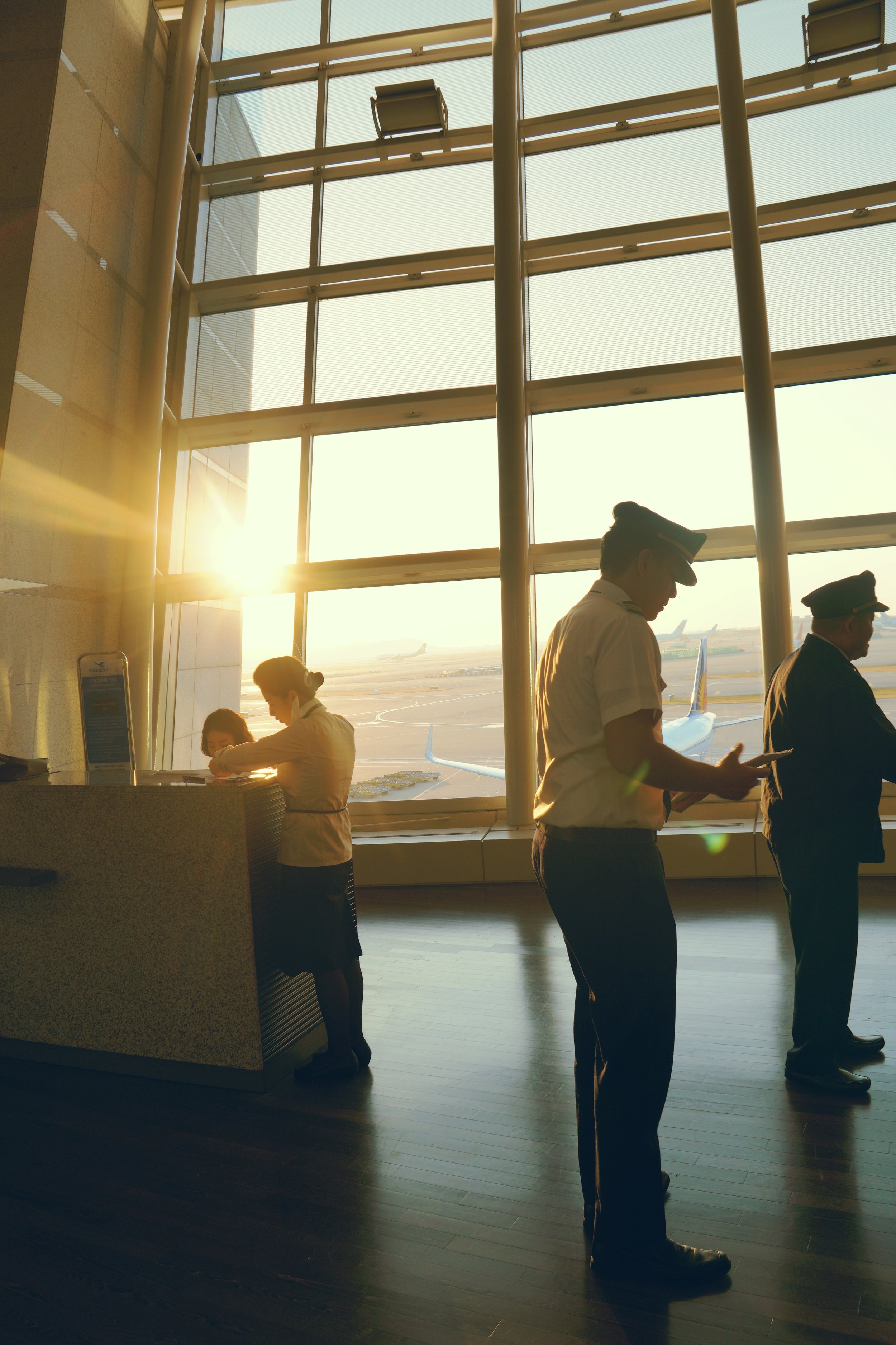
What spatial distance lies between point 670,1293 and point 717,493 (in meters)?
5.66

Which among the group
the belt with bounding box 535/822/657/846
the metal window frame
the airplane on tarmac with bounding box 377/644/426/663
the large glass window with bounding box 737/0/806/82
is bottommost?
the belt with bounding box 535/822/657/846

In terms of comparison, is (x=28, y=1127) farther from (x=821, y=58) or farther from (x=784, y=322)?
(x=821, y=58)

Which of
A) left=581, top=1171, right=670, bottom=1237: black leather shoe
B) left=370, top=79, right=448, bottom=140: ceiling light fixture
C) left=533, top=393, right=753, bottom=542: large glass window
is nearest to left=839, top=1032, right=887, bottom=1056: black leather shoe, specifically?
left=581, top=1171, right=670, bottom=1237: black leather shoe

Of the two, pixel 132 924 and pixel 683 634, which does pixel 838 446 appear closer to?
pixel 683 634

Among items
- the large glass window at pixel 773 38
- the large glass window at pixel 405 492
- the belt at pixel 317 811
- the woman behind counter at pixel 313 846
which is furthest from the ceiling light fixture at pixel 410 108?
the belt at pixel 317 811

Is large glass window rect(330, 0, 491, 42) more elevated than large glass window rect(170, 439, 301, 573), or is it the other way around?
large glass window rect(330, 0, 491, 42)

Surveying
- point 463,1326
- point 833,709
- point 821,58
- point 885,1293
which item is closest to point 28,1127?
point 463,1326

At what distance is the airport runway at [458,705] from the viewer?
639cm

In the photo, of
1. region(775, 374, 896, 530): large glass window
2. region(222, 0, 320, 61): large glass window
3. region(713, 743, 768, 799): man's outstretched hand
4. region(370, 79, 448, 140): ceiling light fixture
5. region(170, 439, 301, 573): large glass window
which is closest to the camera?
region(713, 743, 768, 799): man's outstretched hand

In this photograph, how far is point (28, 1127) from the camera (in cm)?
249

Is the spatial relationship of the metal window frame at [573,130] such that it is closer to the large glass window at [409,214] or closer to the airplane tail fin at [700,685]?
the large glass window at [409,214]

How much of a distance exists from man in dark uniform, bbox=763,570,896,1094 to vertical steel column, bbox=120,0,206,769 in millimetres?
5572

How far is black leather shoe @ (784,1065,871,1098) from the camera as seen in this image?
8.07 feet

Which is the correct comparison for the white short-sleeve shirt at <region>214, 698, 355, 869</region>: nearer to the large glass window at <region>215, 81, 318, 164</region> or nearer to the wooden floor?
the wooden floor
